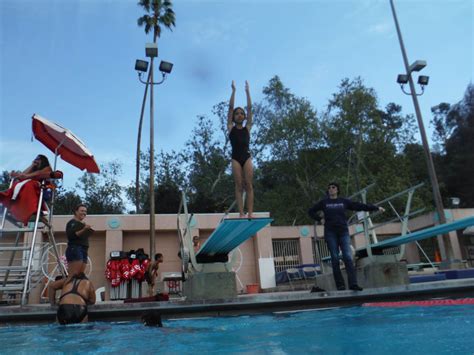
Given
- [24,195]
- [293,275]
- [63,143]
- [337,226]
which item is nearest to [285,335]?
[337,226]

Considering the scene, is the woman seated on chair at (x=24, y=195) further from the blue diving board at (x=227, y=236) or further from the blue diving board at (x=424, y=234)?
the blue diving board at (x=424, y=234)

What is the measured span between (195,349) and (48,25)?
607 inches

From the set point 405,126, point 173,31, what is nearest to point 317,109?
point 405,126

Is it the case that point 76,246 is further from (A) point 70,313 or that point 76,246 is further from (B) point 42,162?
(B) point 42,162

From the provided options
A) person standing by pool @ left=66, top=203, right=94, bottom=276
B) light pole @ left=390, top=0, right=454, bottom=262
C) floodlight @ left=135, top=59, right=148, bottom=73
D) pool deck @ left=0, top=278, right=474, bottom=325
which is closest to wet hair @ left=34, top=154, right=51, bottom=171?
person standing by pool @ left=66, top=203, right=94, bottom=276

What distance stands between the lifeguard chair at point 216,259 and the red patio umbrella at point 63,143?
214 cm

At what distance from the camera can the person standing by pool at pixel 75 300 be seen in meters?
4.61

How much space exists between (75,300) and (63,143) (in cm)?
325

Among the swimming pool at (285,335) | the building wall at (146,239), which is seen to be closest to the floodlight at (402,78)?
the building wall at (146,239)

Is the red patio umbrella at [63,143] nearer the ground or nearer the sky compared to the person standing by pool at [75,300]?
nearer the sky

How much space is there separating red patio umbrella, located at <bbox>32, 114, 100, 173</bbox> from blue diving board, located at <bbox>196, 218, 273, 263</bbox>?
2.71 m

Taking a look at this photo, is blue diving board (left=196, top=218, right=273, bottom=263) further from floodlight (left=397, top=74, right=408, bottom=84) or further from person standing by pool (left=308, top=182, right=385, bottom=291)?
floodlight (left=397, top=74, right=408, bottom=84)

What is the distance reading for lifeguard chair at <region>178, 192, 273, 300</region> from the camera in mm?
5309

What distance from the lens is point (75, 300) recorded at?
472 cm
